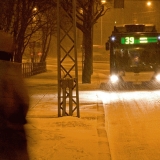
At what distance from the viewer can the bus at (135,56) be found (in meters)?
30.6

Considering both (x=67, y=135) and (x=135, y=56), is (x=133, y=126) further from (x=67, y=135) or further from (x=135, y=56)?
(x=135, y=56)

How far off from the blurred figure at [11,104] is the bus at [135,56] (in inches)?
1001

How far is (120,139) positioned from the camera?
43.8 ft

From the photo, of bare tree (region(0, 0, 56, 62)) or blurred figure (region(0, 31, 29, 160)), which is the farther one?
bare tree (region(0, 0, 56, 62))

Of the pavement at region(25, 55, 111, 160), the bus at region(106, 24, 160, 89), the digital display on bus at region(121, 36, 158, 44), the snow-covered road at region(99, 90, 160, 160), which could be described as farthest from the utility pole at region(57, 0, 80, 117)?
the digital display on bus at region(121, 36, 158, 44)

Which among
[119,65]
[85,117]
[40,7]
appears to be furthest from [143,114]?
[40,7]

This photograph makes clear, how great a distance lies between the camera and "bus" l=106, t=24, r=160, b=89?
100ft

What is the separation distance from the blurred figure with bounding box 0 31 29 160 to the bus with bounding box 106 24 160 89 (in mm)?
25431

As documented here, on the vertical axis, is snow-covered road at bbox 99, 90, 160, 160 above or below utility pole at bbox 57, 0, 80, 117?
below

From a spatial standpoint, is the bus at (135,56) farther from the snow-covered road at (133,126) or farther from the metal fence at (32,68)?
the metal fence at (32,68)

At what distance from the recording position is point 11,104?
510cm

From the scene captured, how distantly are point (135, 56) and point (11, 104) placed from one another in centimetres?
2618

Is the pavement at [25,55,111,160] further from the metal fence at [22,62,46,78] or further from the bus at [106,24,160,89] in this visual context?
the metal fence at [22,62,46,78]

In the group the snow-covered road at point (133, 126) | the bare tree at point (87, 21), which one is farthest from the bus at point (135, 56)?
the snow-covered road at point (133, 126)
